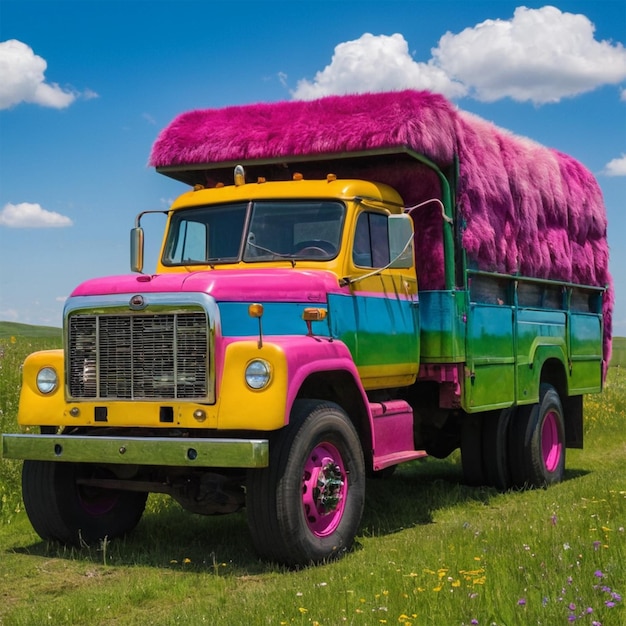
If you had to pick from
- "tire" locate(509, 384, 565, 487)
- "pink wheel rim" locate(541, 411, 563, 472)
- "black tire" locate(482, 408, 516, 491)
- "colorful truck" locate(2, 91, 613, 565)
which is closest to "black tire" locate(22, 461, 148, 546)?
"colorful truck" locate(2, 91, 613, 565)

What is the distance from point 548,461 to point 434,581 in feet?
19.7

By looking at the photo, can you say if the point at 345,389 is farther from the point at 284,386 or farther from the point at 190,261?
the point at 190,261

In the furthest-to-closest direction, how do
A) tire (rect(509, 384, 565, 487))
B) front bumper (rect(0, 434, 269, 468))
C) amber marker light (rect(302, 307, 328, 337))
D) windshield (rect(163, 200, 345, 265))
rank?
tire (rect(509, 384, 565, 487)) → windshield (rect(163, 200, 345, 265)) → amber marker light (rect(302, 307, 328, 337)) → front bumper (rect(0, 434, 269, 468))

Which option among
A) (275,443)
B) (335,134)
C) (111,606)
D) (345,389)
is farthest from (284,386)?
(335,134)

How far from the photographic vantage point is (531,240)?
10.8 m

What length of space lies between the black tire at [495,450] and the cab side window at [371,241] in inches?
113

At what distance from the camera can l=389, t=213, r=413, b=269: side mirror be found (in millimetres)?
7938

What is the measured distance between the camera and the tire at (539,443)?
10.5 m

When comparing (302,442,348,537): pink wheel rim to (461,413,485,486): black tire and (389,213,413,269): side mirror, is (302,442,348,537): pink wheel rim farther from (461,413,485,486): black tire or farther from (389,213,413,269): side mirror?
(461,413,485,486): black tire

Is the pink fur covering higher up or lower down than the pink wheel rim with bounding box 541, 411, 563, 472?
higher up

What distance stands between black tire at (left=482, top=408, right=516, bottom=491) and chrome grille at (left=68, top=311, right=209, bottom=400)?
4533 millimetres

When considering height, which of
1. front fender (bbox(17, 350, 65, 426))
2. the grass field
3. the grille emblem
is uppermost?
the grille emblem

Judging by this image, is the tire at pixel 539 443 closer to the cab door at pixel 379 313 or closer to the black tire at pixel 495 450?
the black tire at pixel 495 450

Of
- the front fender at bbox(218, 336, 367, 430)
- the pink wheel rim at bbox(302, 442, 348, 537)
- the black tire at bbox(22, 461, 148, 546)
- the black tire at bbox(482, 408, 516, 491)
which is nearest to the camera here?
the front fender at bbox(218, 336, 367, 430)
